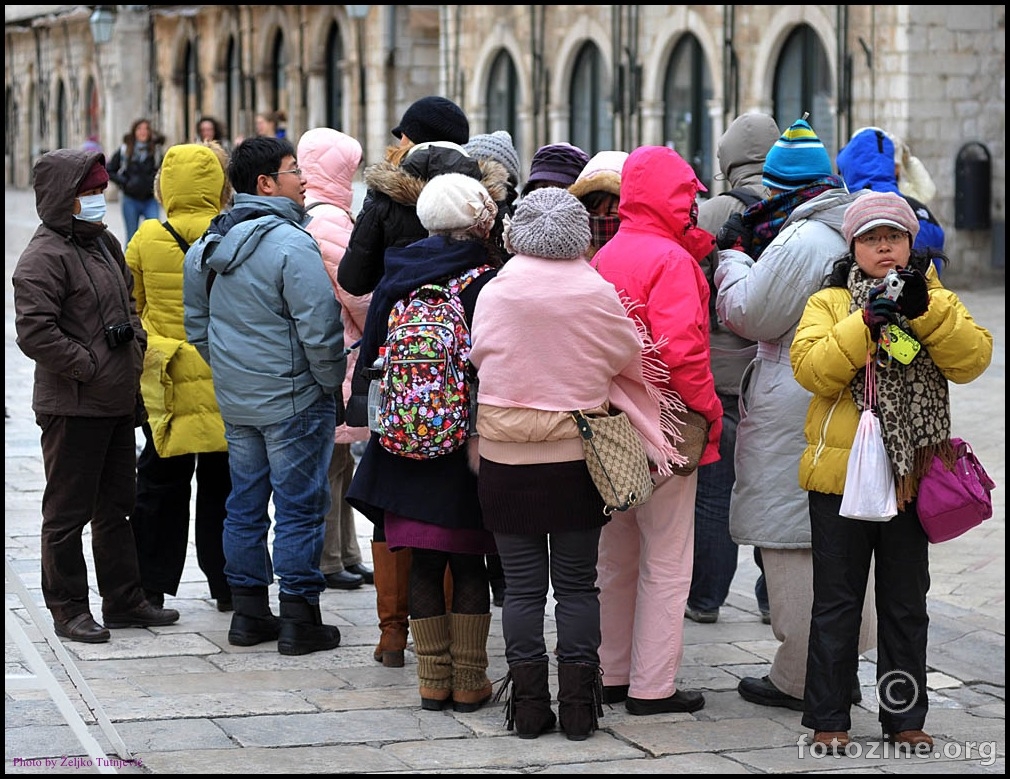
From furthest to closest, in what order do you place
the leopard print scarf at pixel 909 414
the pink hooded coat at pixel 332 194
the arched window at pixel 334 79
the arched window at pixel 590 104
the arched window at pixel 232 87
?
the arched window at pixel 232 87 → the arched window at pixel 334 79 → the arched window at pixel 590 104 → the pink hooded coat at pixel 332 194 → the leopard print scarf at pixel 909 414

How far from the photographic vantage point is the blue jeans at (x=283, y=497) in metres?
6.04

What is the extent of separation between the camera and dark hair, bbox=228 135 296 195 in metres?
6.13

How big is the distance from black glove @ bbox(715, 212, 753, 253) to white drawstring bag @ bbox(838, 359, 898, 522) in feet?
3.82

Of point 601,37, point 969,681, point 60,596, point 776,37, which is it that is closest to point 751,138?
point 969,681

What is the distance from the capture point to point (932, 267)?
5.02 metres

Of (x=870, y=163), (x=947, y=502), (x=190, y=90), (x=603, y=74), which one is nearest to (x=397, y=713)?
(x=947, y=502)

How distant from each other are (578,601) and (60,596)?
2.17 m

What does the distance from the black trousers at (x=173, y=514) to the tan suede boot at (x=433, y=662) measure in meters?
1.56

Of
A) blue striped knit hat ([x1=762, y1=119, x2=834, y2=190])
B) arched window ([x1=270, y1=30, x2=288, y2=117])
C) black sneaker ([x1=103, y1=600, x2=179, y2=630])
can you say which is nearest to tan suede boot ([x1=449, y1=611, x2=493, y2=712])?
black sneaker ([x1=103, y1=600, x2=179, y2=630])

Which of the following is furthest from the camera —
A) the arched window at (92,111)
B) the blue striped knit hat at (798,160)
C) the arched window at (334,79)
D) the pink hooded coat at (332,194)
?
the arched window at (92,111)

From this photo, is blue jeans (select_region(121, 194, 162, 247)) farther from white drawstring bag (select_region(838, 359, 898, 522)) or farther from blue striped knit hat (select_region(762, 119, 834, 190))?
white drawstring bag (select_region(838, 359, 898, 522))

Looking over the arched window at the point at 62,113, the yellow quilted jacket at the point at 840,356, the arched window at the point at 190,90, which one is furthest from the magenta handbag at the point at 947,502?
the arched window at the point at 62,113

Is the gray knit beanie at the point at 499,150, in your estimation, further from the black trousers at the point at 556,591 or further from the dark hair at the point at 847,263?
the black trousers at the point at 556,591

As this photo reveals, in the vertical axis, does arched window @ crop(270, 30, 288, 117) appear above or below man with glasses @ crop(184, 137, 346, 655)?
above
